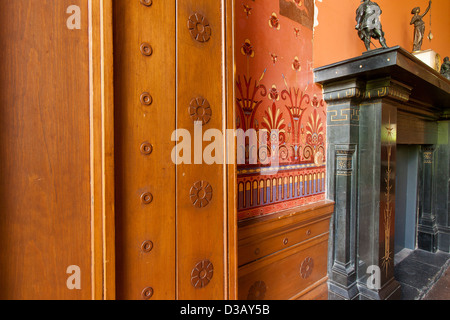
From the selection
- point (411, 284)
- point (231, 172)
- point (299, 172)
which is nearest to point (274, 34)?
point (299, 172)

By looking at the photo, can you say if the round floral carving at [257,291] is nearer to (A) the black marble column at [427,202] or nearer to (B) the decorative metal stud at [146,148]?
(B) the decorative metal stud at [146,148]

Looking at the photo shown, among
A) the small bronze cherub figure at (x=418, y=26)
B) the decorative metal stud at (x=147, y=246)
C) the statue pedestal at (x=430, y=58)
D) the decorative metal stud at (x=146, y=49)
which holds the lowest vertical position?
the decorative metal stud at (x=147, y=246)

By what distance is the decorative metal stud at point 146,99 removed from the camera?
0.67m

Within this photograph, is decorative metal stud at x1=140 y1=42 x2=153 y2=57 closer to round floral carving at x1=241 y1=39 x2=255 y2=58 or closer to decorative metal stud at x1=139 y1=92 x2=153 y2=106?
decorative metal stud at x1=139 y1=92 x2=153 y2=106

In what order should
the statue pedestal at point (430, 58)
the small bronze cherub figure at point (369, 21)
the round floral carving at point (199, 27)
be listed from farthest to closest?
1. the statue pedestal at point (430, 58)
2. the small bronze cherub figure at point (369, 21)
3. the round floral carving at point (199, 27)

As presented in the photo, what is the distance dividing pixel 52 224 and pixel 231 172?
0.56m

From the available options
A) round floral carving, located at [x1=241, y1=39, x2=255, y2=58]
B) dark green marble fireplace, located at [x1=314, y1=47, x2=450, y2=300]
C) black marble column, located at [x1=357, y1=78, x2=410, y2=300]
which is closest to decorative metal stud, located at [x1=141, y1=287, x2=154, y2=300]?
round floral carving, located at [x1=241, y1=39, x2=255, y2=58]

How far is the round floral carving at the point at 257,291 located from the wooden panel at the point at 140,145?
28.0 inches

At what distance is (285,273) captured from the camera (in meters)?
1.45

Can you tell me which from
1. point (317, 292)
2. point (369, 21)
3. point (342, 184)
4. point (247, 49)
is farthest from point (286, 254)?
point (369, 21)

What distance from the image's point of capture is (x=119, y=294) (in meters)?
0.65

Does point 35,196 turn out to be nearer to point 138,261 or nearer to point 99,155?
point 99,155

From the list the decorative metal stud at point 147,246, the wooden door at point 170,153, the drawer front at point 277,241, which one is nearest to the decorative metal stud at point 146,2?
the wooden door at point 170,153

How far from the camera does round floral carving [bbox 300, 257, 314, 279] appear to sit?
1.54 metres
